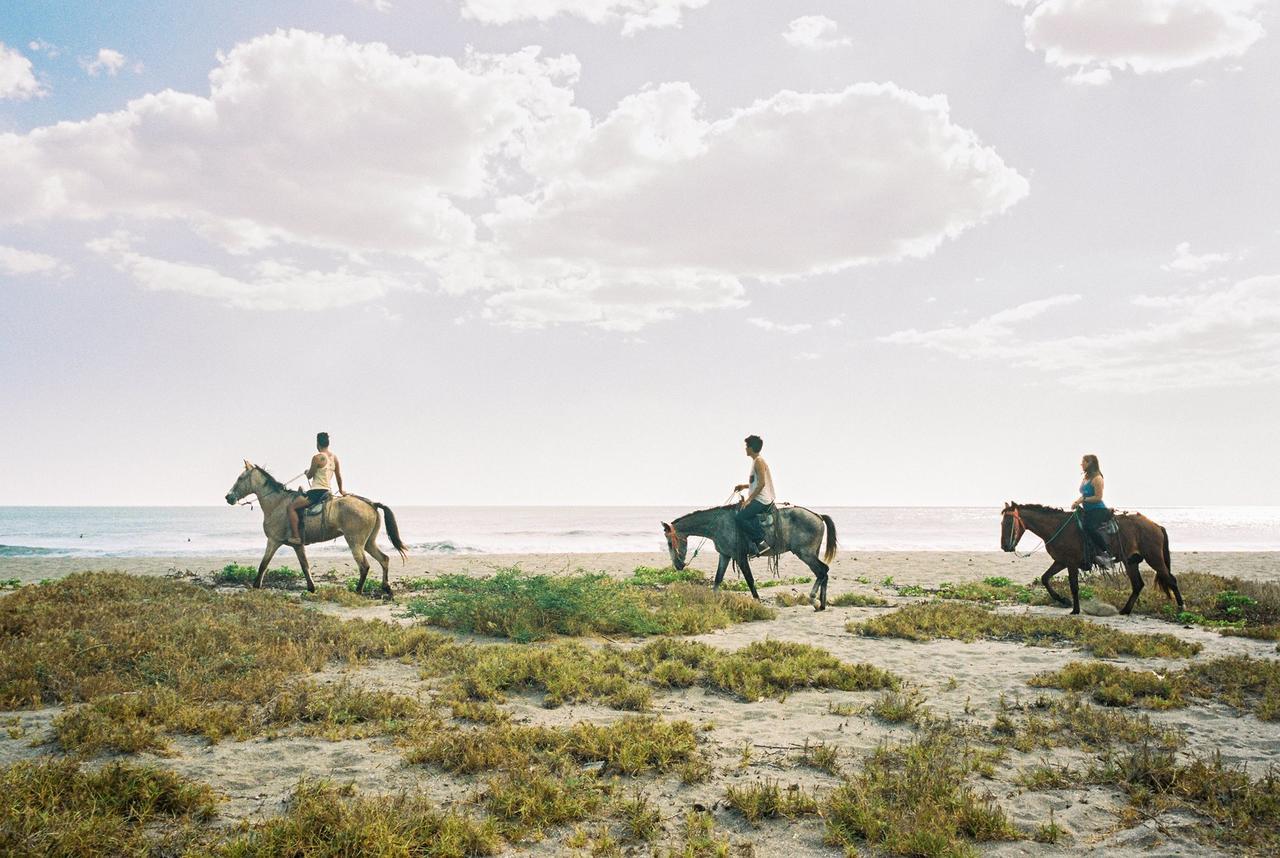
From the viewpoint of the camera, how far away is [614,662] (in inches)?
368

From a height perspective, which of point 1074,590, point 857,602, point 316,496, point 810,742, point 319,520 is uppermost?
point 316,496

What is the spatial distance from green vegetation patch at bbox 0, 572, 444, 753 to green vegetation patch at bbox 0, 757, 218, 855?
3.17 ft

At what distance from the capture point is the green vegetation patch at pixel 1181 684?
26.0 feet

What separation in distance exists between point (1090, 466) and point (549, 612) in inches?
467

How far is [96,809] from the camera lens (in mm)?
4691

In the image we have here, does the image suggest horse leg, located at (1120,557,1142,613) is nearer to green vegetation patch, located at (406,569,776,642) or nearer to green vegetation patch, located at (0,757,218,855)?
green vegetation patch, located at (406,569,776,642)

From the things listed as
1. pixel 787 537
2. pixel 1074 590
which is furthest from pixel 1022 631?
pixel 787 537

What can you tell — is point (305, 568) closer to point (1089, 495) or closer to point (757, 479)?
point (757, 479)

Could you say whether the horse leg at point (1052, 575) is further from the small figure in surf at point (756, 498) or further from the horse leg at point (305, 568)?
the horse leg at point (305, 568)

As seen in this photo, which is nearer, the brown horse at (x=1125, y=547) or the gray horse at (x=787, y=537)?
the brown horse at (x=1125, y=547)

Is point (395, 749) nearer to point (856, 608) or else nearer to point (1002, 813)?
point (1002, 813)

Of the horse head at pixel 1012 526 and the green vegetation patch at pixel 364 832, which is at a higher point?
the horse head at pixel 1012 526

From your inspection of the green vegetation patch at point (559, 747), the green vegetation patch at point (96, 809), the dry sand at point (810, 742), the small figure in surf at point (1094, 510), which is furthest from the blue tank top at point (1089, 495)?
the green vegetation patch at point (96, 809)

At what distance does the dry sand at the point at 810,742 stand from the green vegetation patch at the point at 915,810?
6.3 inches
